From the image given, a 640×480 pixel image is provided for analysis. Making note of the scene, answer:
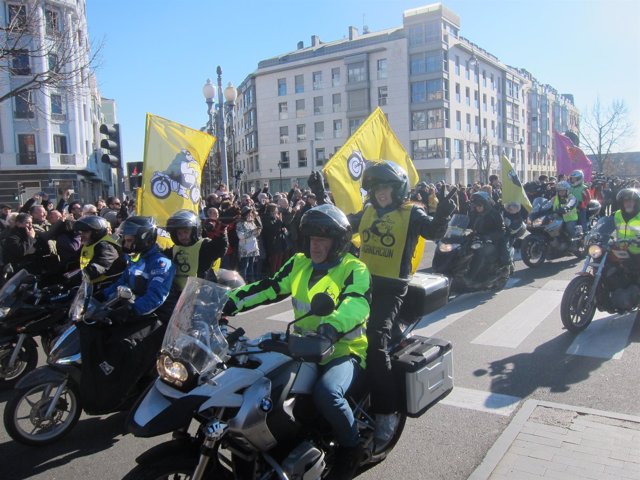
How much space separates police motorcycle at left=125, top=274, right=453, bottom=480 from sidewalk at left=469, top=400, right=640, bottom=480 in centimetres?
133

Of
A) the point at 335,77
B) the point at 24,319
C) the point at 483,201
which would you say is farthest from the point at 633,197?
the point at 335,77

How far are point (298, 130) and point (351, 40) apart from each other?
11375mm

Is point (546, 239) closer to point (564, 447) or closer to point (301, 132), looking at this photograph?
point (564, 447)

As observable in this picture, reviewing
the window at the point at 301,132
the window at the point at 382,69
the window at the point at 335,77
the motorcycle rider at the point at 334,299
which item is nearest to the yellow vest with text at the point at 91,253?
the motorcycle rider at the point at 334,299

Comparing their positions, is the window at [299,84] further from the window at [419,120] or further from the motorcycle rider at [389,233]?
the motorcycle rider at [389,233]

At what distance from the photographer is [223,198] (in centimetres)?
1214

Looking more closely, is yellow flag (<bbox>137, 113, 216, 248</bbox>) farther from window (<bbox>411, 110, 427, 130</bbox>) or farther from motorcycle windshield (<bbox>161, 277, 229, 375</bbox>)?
window (<bbox>411, 110, 427, 130</bbox>)

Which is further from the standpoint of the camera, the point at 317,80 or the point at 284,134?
the point at 284,134

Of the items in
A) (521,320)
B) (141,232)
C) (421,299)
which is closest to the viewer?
(421,299)

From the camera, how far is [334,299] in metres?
2.91

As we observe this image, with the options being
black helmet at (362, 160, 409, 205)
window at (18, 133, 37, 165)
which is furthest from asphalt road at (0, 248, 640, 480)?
window at (18, 133, 37, 165)

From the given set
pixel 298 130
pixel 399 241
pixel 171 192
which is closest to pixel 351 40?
pixel 298 130

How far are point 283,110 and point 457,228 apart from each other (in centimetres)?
5579

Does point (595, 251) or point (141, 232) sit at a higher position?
point (141, 232)
